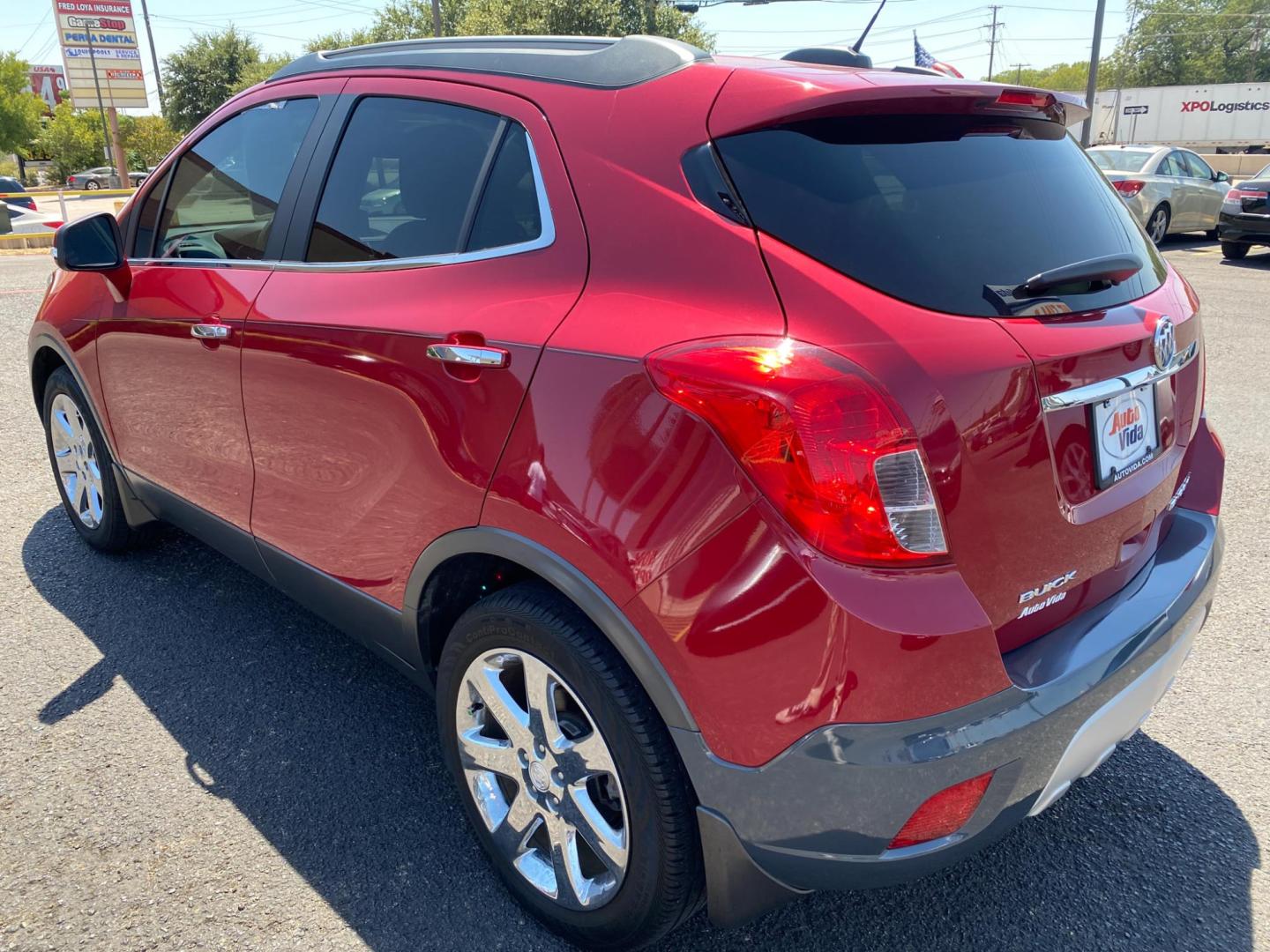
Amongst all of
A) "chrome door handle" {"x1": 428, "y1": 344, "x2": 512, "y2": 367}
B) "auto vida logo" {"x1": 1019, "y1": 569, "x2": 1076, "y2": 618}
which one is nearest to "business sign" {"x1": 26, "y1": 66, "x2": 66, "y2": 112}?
"chrome door handle" {"x1": 428, "y1": 344, "x2": 512, "y2": 367}

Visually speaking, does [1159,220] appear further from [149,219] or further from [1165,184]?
[149,219]

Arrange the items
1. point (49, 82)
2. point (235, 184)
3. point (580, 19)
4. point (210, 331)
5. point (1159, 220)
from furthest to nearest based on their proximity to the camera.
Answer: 1. point (49, 82)
2. point (580, 19)
3. point (1159, 220)
4. point (235, 184)
5. point (210, 331)

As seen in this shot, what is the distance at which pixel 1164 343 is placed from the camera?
199cm

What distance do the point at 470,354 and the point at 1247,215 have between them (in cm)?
1489

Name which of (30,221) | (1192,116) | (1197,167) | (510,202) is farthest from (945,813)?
(1192,116)

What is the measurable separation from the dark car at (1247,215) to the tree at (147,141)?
4766cm

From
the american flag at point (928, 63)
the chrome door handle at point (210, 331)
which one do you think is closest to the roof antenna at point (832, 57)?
the american flag at point (928, 63)

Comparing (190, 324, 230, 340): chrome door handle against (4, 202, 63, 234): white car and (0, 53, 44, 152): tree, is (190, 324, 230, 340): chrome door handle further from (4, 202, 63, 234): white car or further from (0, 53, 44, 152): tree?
(0, 53, 44, 152): tree

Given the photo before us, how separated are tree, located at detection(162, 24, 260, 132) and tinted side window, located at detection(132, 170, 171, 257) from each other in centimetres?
5184

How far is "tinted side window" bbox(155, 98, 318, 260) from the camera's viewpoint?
2.81 m

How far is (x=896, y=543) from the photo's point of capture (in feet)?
5.06

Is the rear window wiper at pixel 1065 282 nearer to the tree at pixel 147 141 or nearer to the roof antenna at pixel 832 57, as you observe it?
the roof antenna at pixel 832 57

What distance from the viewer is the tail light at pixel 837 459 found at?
153 centimetres

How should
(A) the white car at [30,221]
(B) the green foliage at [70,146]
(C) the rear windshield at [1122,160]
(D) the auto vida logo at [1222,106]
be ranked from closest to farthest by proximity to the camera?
(C) the rear windshield at [1122,160] → (A) the white car at [30,221] → (D) the auto vida logo at [1222,106] → (B) the green foliage at [70,146]
